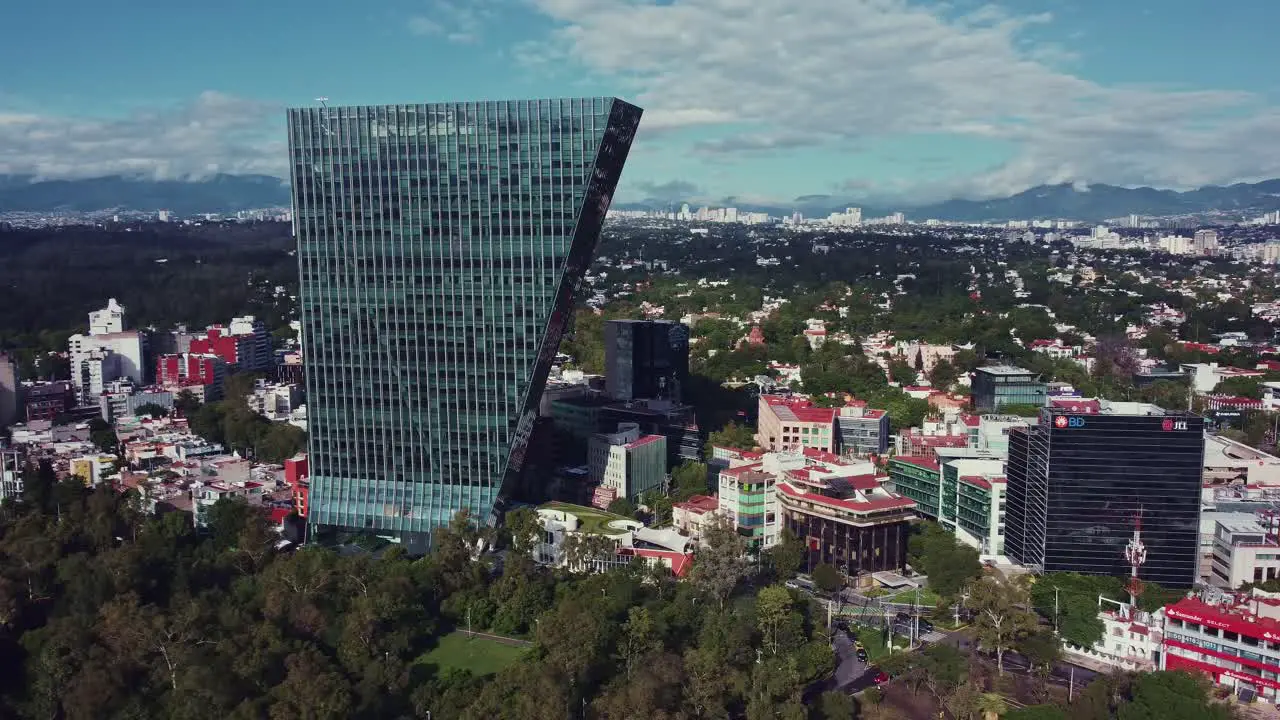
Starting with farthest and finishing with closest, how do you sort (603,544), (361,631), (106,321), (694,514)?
(106,321), (694,514), (603,544), (361,631)

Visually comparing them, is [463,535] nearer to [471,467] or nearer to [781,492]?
[471,467]

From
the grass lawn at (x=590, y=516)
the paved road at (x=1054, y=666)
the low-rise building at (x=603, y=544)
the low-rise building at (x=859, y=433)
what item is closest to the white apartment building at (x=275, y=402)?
the grass lawn at (x=590, y=516)

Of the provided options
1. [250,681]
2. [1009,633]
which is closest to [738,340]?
[1009,633]

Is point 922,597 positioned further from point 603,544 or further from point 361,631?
point 361,631

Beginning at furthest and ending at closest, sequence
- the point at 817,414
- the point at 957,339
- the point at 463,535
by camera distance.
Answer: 1. the point at 957,339
2. the point at 817,414
3. the point at 463,535

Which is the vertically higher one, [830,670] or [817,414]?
[817,414]

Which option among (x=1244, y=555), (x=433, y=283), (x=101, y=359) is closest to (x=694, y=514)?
(x=433, y=283)
